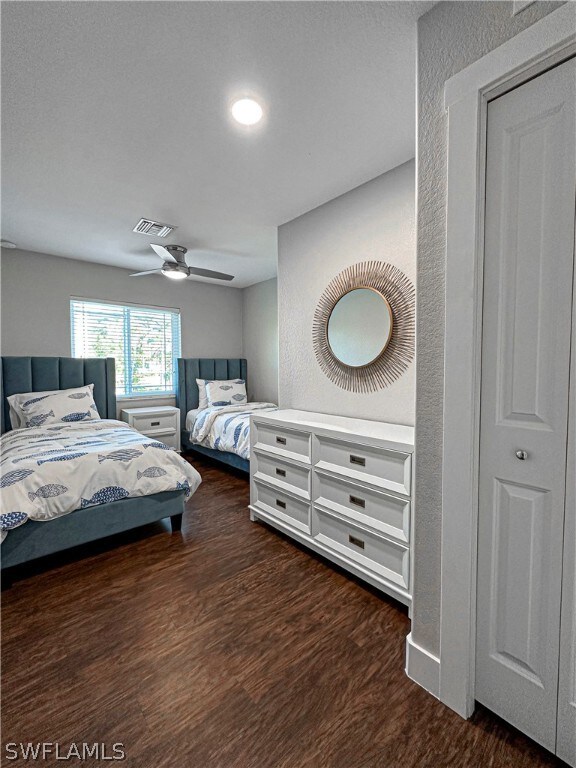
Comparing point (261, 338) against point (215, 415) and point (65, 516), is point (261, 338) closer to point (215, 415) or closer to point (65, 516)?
point (215, 415)

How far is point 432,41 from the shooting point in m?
1.31

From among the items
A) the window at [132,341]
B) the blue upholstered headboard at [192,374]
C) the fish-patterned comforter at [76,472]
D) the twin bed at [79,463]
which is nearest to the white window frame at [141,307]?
the window at [132,341]

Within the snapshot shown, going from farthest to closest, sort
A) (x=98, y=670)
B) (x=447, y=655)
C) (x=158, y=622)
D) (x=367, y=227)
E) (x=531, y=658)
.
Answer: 1. (x=367, y=227)
2. (x=158, y=622)
3. (x=98, y=670)
4. (x=447, y=655)
5. (x=531, y=658)

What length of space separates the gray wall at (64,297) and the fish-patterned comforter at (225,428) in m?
0.90

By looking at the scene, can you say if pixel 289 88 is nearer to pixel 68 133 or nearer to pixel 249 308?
pixel 68 133

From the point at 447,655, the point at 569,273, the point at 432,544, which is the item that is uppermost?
the point at 569,273

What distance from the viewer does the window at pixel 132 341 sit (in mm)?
4441

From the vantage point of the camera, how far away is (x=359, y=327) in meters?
2.55

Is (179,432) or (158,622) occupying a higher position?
(179,432)

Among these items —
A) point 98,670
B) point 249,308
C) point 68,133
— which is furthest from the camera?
point 249,308

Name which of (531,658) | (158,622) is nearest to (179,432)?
(158,622)

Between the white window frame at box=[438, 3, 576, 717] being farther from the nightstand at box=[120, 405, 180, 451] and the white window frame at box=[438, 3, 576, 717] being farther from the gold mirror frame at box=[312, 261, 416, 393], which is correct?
the nightstand at box=[120, 405, 180, 451]

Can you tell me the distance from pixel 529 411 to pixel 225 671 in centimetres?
159

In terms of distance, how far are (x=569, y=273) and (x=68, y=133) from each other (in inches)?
99.5
